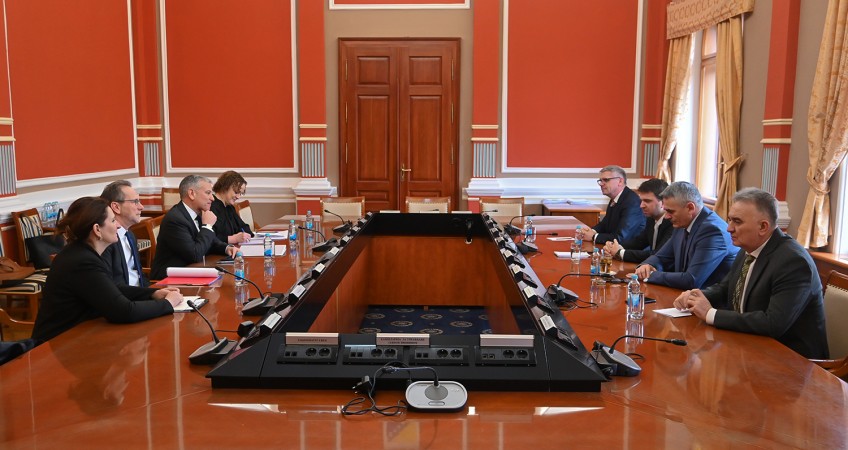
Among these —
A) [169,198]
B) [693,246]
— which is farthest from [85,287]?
[169,198]

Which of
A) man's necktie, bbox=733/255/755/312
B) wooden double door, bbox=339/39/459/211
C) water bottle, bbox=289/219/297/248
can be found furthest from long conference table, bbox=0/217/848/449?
wooden double door, bbox=339/39/459/211

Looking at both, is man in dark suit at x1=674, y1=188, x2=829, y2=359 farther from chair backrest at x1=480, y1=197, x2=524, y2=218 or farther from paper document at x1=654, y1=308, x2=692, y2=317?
chair backrest at x1=480, y1=197, x2=524, y2=218

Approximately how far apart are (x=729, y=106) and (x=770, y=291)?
3.47 meters

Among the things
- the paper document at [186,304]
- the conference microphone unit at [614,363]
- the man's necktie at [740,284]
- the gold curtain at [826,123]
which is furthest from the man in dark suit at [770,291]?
the gold curtain at [826,123]

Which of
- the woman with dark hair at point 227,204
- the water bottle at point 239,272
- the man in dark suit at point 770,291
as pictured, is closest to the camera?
the man in dark suit at point 770,291

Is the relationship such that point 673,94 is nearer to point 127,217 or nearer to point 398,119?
point 398,119

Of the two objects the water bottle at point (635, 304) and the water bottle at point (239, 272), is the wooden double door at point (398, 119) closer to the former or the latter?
the water bottle at point (239, 272)

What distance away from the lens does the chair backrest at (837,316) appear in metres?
2.84

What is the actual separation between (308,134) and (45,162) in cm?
256

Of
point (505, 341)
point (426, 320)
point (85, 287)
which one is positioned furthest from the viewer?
point (426, 320)

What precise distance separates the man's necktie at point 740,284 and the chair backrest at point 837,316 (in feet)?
1.05

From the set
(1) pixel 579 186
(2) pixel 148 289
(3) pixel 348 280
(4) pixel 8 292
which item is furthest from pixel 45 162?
(1) pixel 579 186

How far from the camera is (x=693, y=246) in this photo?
12.1 ft

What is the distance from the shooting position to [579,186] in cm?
786
